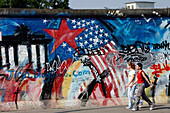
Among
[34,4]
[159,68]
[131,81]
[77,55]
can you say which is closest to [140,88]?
[131,81]

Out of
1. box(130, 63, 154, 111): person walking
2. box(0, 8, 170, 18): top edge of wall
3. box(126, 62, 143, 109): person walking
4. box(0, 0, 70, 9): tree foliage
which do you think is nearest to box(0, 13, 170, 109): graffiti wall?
box(0, 8, 170, 18): top edge of wall

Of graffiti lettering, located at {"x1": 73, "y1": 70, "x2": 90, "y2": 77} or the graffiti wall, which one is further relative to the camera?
graffiti lettering, located at {"x1": 73, "y1": 70, "x2": 90, "y2": 77}

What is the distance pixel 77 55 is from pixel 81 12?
1.38 meters

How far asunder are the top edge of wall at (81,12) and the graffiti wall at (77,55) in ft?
0.44

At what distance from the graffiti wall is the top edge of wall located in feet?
0.44

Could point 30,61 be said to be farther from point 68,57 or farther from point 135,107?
point 135,107

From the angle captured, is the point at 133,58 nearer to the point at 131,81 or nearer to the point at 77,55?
the point at 131,81

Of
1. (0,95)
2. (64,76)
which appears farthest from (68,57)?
(0,95)

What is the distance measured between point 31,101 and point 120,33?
360 cm

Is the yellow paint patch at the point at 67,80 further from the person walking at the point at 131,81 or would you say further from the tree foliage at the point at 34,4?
the tree foliage at the point at 34,4

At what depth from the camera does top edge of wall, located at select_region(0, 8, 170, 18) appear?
446 inches

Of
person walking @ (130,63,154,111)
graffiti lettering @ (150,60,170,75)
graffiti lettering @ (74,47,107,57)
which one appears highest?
graffiti lettering @ (74,47,107,57)

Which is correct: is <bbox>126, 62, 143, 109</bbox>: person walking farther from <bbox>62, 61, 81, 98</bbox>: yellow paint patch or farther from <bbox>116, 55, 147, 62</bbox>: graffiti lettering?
<bbox>62, 61, 81, 98</bbox>: yellow paint patch

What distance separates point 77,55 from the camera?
11.8m
